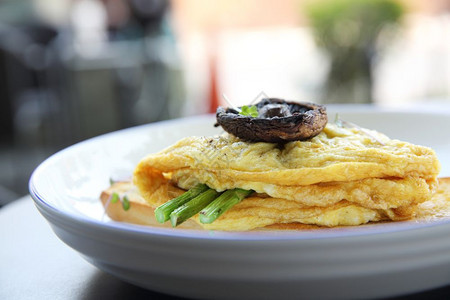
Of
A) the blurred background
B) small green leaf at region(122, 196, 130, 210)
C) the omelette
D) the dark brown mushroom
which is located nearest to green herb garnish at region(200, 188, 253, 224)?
the omelette

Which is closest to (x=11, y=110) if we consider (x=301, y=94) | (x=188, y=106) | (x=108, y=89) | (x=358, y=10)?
(x=108, y=89)

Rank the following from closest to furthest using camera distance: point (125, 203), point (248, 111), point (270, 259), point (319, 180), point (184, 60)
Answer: point (270, 259)
point (319, 180)
point (248, 111)
point (125, 203)
point (184, 60)

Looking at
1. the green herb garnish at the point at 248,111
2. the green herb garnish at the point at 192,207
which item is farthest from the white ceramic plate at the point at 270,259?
the green herb garnish at the point at 248,111

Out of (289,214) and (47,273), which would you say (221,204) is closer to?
(289,214)

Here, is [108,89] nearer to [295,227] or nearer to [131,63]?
A: [131,63]

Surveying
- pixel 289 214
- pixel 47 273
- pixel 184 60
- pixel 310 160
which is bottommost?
pixel 184 60

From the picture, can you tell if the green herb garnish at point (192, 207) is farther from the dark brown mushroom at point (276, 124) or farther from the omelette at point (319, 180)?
the dark brown mushroom at point (276, 124)

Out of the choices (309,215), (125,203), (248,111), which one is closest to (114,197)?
(125,203)
